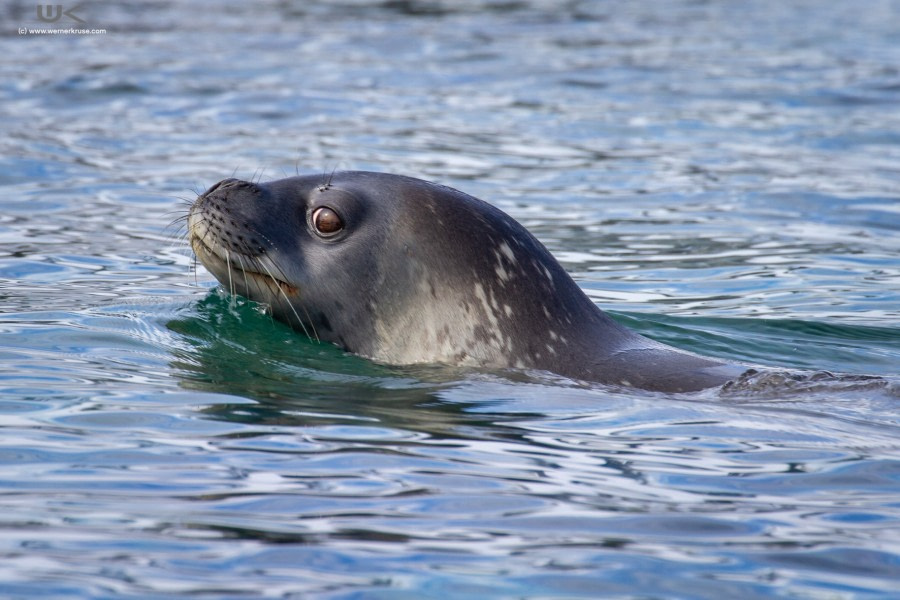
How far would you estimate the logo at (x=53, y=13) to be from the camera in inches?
871

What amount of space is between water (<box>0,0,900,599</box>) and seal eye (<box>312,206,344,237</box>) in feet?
1.69

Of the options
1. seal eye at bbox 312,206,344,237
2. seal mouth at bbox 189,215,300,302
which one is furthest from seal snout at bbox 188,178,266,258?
seal eye at bbox 312,206,344,237

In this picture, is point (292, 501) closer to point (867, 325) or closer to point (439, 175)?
point (867, 325)

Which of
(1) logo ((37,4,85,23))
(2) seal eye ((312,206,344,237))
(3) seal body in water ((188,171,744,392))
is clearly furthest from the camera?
(1) logo ((37,4,85,23))

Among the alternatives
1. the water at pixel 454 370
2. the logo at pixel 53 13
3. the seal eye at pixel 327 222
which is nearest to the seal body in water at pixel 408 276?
the seal eye at pixel 327 222

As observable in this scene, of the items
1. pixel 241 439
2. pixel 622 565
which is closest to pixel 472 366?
pixel 241 439

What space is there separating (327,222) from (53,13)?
1757 centimetres

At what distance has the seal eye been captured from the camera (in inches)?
255

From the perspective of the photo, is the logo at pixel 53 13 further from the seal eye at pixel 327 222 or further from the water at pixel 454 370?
the seal eye at pixel 327 222

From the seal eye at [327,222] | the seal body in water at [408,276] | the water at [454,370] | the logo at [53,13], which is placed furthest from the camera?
the logo at [53,13]

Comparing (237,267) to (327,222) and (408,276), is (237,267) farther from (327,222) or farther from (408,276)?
(408,276)

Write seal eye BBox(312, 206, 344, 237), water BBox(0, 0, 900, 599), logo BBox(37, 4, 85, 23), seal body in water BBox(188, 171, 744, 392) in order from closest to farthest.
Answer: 1. water BBox(0, 0, 900, 599)
2. seal body in water BBox(188, 171, 744, 392)
3. seal eye BBox(312, 206, 344, 237)
4. logo BBox(37, 4, 85, 23)

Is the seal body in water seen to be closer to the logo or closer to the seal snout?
the seal snout

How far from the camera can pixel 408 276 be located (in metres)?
6.44
